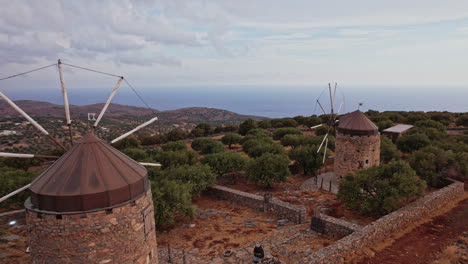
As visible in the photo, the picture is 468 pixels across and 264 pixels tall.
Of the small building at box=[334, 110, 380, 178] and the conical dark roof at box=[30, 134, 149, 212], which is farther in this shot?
the small building at box=[334, 110, 380, 178]

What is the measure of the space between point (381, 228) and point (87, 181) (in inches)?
528

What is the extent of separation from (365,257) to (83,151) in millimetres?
12161

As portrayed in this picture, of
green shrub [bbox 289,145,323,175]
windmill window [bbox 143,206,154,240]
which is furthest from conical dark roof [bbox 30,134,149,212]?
green shrub [bbox 289,145,323,175]

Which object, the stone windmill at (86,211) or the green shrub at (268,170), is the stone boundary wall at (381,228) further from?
the green shrub at (268,170)

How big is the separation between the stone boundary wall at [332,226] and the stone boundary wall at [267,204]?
3.81ft

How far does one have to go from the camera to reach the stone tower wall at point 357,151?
65.6ft

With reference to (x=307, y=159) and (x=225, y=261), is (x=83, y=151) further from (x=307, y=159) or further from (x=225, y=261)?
Answer: (x=307, y=159)

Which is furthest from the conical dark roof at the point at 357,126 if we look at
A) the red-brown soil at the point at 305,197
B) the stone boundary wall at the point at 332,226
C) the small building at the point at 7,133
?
the small building at the point at 7,133

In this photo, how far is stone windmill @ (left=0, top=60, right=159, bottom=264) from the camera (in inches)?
244

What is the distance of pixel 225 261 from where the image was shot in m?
11.5

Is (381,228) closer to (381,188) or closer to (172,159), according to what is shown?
(381,188)

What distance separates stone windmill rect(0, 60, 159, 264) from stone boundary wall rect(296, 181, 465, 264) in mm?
7152

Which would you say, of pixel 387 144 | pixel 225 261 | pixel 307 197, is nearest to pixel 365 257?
pixel 225 261

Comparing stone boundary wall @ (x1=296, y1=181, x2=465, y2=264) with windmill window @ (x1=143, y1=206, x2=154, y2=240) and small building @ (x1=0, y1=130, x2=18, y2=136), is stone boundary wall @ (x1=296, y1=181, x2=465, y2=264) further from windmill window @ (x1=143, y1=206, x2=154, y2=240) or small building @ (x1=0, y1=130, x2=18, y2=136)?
small building @ (x1=0, y1=130, x2=18, y2=136)
